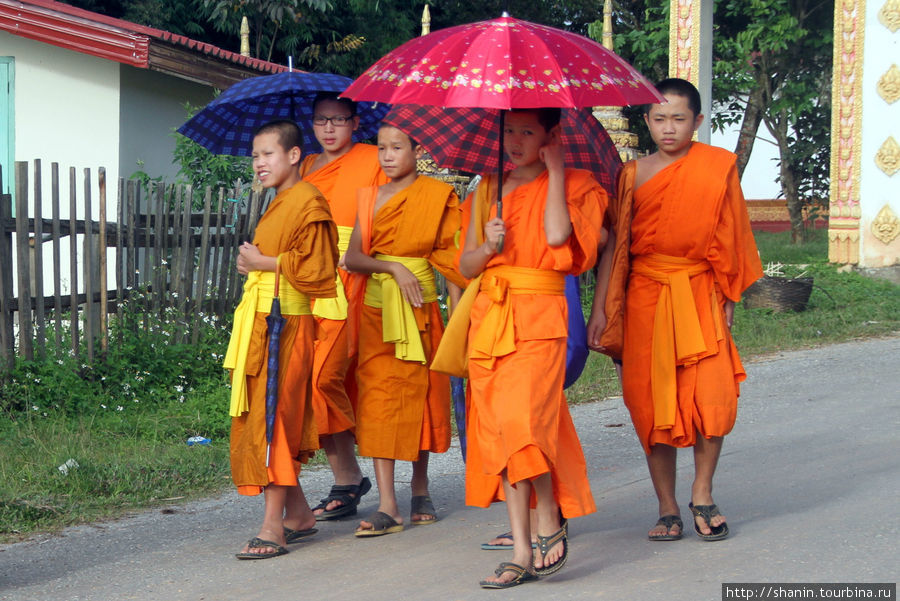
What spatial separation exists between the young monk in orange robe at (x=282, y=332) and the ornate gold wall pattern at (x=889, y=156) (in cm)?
1135

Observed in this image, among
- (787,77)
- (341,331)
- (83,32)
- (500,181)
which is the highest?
(787,77)

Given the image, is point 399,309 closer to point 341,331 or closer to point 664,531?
point 341,331

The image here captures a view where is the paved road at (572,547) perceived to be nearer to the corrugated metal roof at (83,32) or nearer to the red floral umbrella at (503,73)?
the red floral umbrella at (503,73)

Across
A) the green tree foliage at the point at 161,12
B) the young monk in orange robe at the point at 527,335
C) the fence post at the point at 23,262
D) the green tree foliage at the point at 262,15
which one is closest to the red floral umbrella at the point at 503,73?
the young monk in orange robe at the point at 527,335

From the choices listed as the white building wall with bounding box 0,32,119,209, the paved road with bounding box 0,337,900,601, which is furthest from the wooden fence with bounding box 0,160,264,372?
the paved road with bounding box 0,337,900,601

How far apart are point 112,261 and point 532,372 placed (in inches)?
222

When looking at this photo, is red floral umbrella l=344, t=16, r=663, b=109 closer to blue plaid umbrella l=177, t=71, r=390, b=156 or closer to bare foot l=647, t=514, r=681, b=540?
blue plaid umbrella l=177, t=71, r=390, b=156

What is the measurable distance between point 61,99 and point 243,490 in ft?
23.0

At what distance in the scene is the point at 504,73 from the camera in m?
3.91

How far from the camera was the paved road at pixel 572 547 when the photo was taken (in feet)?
13.6

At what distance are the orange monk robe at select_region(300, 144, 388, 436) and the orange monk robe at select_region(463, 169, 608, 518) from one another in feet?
2.87

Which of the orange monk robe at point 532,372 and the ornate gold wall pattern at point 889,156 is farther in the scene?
the ornate gold wall pattern at point 889,156

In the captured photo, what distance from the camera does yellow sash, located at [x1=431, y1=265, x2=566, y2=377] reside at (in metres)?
4.21

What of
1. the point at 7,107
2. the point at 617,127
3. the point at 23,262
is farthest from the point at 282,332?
the point at 617,127
